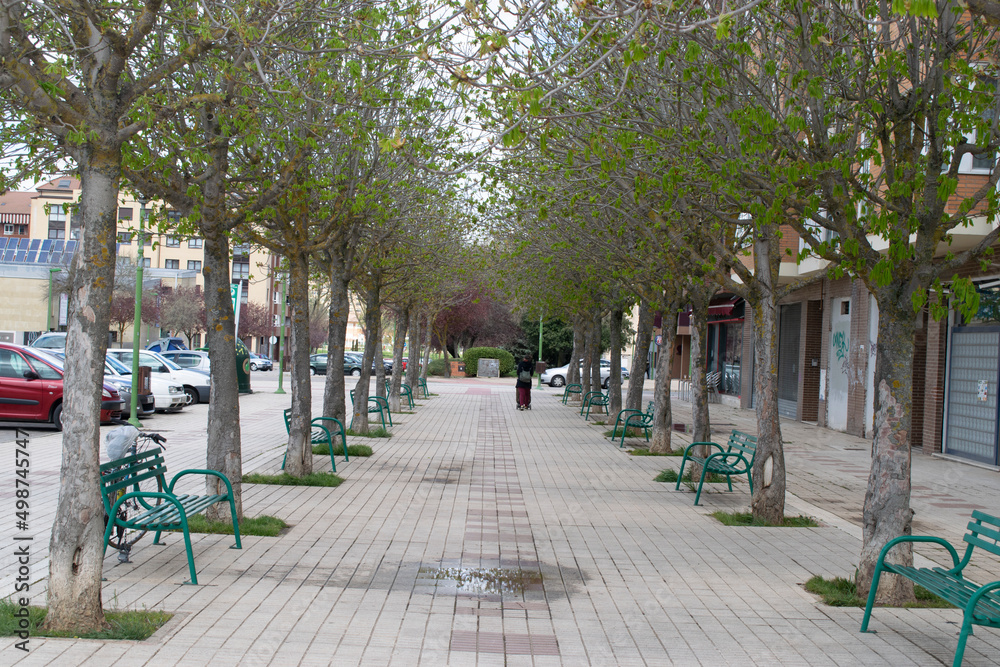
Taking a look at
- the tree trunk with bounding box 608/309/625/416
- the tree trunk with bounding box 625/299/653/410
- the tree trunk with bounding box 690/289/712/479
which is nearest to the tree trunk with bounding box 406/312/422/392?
the tree trunk with bounding box 608/309/625/416

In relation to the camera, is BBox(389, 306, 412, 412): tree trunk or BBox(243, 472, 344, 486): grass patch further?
BBox(389, 306, 412, 412): tree trunk

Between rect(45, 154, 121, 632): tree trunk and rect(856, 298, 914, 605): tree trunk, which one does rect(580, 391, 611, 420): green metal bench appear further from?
rect(45, 154, 121, 632): tree trunk

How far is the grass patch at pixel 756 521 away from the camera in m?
9.18

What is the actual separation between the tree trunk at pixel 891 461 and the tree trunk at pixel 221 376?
544cm

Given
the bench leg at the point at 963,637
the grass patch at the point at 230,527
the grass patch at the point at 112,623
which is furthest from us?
the grass patch at the point at 230,527

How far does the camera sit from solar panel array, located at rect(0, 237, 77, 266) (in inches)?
2028

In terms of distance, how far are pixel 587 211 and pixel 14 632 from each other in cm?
1022

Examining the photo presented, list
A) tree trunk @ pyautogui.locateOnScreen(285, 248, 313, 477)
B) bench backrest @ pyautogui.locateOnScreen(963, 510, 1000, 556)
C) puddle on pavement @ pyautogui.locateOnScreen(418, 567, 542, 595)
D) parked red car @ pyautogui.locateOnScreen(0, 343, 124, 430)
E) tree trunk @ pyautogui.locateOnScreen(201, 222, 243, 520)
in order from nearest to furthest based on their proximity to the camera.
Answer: bench backrest @ pyautogui.locateOnScreen(963, 510, 1000, 556)
puddle on pavement @ pyautogui.locateOnScreen(418, 567, 542, 595)
tree trunk @ pyautogui.locateOnScreen(201, 222, 243, 520)
tree trunk @ pyautogui.locateOnScreen(285, 248, 313, 477)
parked red car @ pyautogui.locateOnScreen(0, 343, 124, 430)

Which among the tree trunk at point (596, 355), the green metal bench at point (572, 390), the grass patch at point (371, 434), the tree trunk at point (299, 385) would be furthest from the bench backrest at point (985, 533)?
the green metal bench at point (572, 390)

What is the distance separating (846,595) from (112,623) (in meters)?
4.99

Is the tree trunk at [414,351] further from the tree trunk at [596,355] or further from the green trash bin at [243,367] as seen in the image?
the tree trunk at [596,355]

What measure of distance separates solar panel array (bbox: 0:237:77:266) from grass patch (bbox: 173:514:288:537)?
4740 cm

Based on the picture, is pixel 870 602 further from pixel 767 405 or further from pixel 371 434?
pixel 371 434

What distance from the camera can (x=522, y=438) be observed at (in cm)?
1850
